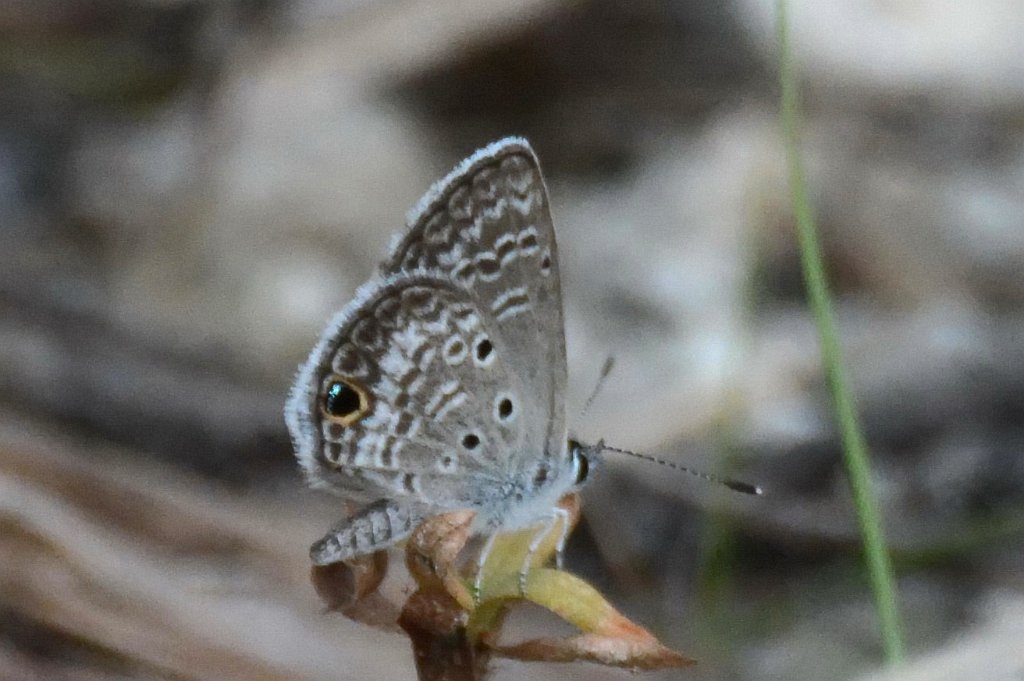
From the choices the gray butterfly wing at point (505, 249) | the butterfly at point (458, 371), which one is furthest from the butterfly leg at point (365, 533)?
the gray butterfly wing at point (505, 249)

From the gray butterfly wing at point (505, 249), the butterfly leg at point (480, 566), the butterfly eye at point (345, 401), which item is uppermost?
the gray butterfly wing at point (505, 249)

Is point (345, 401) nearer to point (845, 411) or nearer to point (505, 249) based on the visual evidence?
point (505, 249)

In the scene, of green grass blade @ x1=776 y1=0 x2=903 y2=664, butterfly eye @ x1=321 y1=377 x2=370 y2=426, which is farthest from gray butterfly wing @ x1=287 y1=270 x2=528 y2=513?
green grass blade @ x1=776 y1=0 x2=903 y2=664

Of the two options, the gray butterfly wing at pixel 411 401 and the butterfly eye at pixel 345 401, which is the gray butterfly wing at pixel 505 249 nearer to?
the gray butterfly wing at pixel 411 401

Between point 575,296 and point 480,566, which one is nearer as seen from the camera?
point 480,566

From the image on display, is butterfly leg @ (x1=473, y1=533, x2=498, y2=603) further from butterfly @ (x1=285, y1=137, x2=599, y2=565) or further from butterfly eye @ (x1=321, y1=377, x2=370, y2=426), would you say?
butterfly eye @ (x1=321, y1=377, x2=370, y2=426)

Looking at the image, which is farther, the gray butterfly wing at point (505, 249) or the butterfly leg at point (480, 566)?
the gray butterfly wing at point (505, 249)

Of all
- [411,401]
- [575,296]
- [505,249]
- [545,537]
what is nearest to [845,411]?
[545,537]
